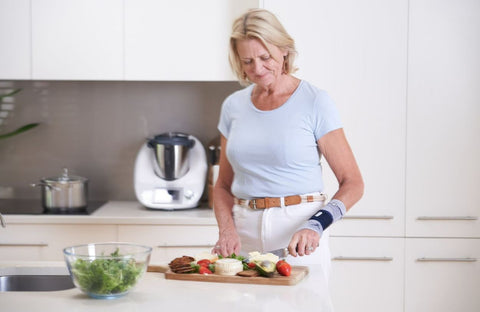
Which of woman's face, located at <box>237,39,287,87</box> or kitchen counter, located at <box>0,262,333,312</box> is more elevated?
woman's face, located at <box>237,39,287,87</box>

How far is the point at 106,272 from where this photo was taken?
155cm

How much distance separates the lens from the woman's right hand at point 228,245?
2088 mm

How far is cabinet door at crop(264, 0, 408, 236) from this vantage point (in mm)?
2865

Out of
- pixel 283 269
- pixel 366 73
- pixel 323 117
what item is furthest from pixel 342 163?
pixel 366 73

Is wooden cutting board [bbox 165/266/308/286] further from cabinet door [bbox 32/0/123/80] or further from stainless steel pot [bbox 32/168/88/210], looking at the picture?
cabinet door [bbox 32/0/123/80]

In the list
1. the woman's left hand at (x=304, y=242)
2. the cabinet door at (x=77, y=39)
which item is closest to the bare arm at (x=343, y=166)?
the woman's left hand at (x=304, y=242)

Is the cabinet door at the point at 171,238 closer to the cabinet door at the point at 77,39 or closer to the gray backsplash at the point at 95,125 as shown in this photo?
the gray backsplash at the point at 95,125

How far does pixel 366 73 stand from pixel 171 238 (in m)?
1.07

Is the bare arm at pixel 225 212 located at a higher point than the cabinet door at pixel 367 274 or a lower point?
higher

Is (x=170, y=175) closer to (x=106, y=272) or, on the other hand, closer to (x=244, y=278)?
(x=244, y=278)

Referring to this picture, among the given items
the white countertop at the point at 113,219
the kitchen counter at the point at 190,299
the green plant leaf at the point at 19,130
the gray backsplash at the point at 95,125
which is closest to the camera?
the kitchen counter at the point at 190,299

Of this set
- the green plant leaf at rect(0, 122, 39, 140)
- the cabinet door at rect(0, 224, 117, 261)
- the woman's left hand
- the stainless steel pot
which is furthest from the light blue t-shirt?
the green plant leaf at rect(0, 122, 39, 140)

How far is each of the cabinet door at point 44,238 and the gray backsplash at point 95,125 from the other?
528mm

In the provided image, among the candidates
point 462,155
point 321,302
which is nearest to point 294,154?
point 321,302
